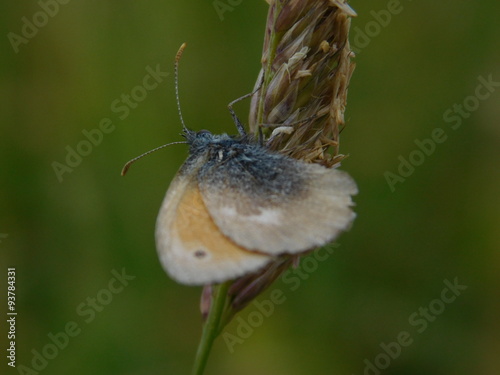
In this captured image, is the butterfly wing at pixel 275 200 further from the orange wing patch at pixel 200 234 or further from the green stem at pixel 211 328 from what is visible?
the green stem at pixel 211 328

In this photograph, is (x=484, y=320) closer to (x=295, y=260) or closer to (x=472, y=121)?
(x=472, y=121)

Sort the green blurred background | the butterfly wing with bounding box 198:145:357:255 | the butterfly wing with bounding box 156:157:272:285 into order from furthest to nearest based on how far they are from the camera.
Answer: the green blurred background → the butterfly wing with bounding box 198:145:357:255 → the butterfly wing with bounding box 156:157:272:285

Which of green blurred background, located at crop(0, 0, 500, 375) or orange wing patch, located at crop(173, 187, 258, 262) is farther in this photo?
green blurred background, located at crop(0, 0, 500, 375)

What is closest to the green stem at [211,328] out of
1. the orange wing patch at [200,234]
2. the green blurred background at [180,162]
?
the orange wing patch at [200,234]

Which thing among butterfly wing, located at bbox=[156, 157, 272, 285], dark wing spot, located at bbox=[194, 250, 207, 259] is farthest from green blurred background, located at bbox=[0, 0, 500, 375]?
dark wing spot, located at bbox=[194, 250, 207, 259]

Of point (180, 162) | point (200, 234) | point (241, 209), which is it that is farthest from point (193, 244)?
point (180, 162)

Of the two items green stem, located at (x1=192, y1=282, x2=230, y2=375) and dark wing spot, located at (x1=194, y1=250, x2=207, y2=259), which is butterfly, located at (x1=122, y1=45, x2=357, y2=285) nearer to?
dark wing spot, located at (x1=194, y1=250, x2=207, y2=259)
